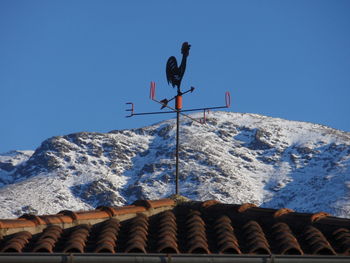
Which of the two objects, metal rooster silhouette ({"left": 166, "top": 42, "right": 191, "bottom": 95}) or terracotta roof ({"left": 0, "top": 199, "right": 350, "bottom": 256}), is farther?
metal rooster silhouette ({"left": 166, "top": 42, "right": 191, "bottom": 95})

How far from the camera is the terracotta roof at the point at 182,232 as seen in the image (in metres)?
7.98

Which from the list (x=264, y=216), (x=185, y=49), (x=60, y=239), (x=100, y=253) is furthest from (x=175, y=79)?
(x=100, y=253)

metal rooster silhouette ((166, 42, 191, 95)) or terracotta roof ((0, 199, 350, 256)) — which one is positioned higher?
metal rooster silhouette ((166, 42, 191, 95))

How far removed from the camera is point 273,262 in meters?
7.32

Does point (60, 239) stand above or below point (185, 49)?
below

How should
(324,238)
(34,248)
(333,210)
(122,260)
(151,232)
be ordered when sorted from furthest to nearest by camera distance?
1. (333,210)
2. (151,232)
3. (324,238)
4. (34,248)
5. (122,260)

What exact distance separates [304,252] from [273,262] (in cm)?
91

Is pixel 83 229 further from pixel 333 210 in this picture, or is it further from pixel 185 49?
pixel 333 210

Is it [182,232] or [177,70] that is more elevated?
[177,70]

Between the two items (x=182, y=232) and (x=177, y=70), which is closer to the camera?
(x=182, y=232)

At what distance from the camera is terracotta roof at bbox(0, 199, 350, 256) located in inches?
314

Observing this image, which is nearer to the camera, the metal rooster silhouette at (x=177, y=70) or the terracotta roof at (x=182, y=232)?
the terracotta roof at (x=182, y=232)

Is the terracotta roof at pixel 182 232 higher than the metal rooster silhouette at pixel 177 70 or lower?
lower

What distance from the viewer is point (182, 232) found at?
8938mm
